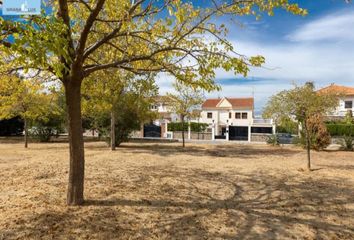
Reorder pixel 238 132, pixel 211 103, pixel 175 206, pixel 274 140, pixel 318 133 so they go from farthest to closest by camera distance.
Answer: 1. pixel 211 103
2. pixel 238 132
3. pixel 274 140
4. pixel 318 133
5. pixel 175 206

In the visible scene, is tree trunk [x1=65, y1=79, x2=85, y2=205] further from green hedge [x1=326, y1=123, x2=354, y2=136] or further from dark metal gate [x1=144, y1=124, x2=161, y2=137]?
dark metal gate [x1=144, y1=124, x2=161, y2=137]

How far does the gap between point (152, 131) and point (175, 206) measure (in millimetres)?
36976

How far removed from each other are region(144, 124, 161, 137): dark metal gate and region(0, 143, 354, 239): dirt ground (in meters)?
32.3

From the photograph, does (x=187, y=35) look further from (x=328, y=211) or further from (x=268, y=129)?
(x=268, y=129)

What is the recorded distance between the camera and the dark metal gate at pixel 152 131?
140 ft

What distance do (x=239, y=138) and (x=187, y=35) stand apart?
108ft

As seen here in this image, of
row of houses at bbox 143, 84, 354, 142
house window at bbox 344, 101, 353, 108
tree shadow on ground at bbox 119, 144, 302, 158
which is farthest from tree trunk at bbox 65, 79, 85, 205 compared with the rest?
house window at bbox 344, 101, 353, 108

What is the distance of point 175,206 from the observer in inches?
245

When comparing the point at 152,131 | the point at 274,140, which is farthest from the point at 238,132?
the point at 274,140

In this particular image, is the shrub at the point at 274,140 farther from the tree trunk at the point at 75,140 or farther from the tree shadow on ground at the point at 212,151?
the tree trunk at the point at 75,140

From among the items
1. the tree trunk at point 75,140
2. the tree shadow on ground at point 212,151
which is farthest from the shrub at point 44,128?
the tree trunk at point 75,140

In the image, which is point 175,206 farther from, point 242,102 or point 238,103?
point 242,102

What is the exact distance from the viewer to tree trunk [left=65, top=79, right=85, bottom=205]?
5.71 metres

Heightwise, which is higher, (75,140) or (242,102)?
(242,102)
